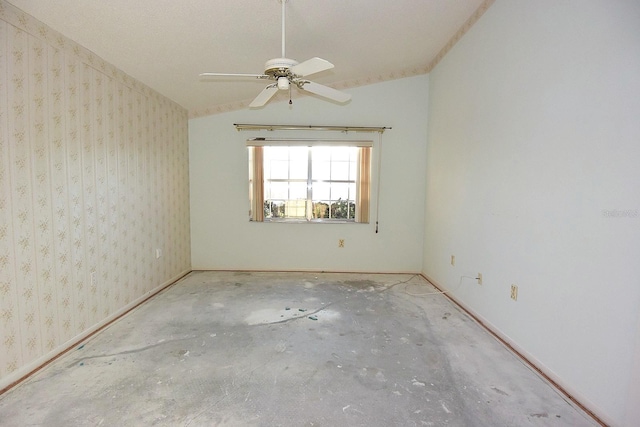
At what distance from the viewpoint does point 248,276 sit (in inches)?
181

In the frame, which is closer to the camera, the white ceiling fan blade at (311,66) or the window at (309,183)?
the white ceiling fan blade at (311,66)

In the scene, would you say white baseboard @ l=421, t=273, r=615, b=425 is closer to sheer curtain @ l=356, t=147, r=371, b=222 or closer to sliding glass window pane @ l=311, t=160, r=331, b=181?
sheer curtain @ l=356, t=147, r=371, b=222

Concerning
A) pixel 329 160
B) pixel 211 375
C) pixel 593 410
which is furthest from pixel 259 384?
pixel 329 160

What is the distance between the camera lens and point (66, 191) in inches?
96.0

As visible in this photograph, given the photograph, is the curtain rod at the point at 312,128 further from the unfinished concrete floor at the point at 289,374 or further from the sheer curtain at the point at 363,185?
the unfinished concrete floor at the point at 289,374

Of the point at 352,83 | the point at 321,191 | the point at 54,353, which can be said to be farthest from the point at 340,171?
the point at 54,353

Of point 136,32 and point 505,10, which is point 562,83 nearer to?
point 505,10

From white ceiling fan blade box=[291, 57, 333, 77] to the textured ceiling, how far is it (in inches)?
25.2

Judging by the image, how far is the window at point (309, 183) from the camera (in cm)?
474

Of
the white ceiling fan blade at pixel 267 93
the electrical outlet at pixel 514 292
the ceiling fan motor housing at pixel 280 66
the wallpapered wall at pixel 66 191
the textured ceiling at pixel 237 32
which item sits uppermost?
the textured ceiling at pixel 237 32

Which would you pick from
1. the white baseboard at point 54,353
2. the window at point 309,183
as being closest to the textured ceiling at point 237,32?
the window at point 309,183

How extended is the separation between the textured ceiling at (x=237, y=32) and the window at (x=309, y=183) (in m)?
1.09

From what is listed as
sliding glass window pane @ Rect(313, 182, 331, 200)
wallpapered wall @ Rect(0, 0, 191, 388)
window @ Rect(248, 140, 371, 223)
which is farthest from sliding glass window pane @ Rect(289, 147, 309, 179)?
wallpapered wall @ Rect(0, 0, 191, 388)

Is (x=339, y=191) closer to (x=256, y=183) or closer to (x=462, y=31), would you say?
(x=256, y=183)
